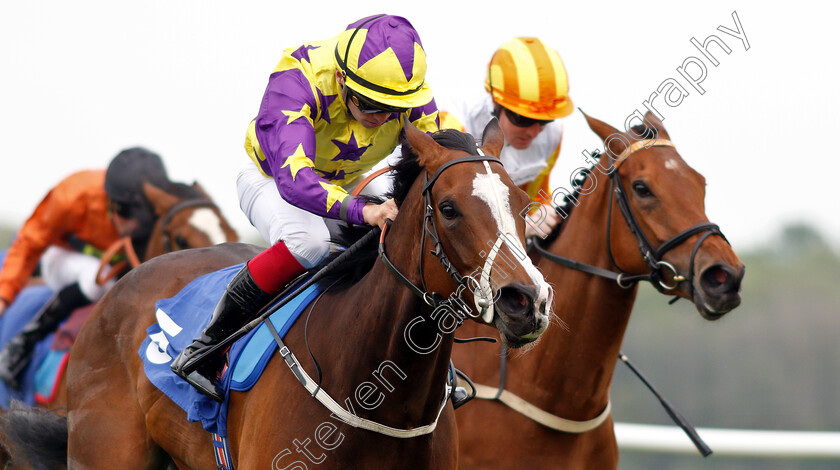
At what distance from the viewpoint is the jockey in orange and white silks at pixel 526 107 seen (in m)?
4.61

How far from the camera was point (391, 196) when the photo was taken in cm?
288

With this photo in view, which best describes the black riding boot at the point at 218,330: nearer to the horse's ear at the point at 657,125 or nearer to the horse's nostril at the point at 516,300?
the horse's nostril at the point at 516,300

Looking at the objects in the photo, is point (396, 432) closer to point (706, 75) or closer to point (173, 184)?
point (706, 75)

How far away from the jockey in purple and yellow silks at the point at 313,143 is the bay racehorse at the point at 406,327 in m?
0.19

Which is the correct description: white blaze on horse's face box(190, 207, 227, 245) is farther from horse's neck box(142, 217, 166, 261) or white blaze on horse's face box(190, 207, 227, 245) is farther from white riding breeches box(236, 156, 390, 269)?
white riding breeches box(236, 156, 390, 269)

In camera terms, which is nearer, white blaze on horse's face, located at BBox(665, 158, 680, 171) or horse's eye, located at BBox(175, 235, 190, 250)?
white blaze on horse's face, located at BBox(665, 158, 680, 171)

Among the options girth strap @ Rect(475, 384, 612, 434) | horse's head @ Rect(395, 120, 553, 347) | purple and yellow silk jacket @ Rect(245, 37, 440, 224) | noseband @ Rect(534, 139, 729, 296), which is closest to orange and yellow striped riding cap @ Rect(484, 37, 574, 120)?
noseband @ Rect(534, 139, 729, 296)

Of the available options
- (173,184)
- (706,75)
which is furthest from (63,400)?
(706,75)

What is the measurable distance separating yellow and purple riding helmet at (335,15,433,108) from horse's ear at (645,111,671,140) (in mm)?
1363

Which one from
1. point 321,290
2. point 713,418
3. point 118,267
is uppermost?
point 321,290

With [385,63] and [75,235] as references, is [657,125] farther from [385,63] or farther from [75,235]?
[75,235]

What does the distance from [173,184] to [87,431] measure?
114 inches

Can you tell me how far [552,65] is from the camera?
4750 millimetres

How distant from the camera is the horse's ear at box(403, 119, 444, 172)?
8.75 ft
